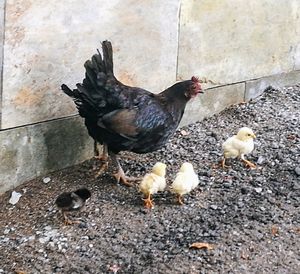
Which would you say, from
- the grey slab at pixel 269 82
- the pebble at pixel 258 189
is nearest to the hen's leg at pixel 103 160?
the pebble at pixel 258 189

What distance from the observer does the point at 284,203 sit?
4707mm

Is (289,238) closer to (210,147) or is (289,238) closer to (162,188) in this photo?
(162,188)

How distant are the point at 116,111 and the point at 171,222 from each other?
0.88m

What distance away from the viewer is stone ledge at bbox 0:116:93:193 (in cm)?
480

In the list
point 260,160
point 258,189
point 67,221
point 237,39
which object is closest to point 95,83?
point 67,221

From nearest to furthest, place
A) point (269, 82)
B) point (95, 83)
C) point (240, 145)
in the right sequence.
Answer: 1. point (95, 83)
2. point (240, 145)
3. point (269, 82)

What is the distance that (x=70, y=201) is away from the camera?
4.48m

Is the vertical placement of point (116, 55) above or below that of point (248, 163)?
above

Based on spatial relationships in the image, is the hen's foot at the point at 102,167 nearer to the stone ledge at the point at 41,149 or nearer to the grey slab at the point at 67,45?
the stone ledge at the point at 41,149

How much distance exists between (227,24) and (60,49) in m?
1.85

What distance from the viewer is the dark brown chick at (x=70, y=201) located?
4.47m

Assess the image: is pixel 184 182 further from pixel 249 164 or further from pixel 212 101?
pixel 212 101

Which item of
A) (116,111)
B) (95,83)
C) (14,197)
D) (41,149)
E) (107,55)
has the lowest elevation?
(14,197)

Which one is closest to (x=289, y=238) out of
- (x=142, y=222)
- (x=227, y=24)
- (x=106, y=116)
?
(x=142, y=222)
